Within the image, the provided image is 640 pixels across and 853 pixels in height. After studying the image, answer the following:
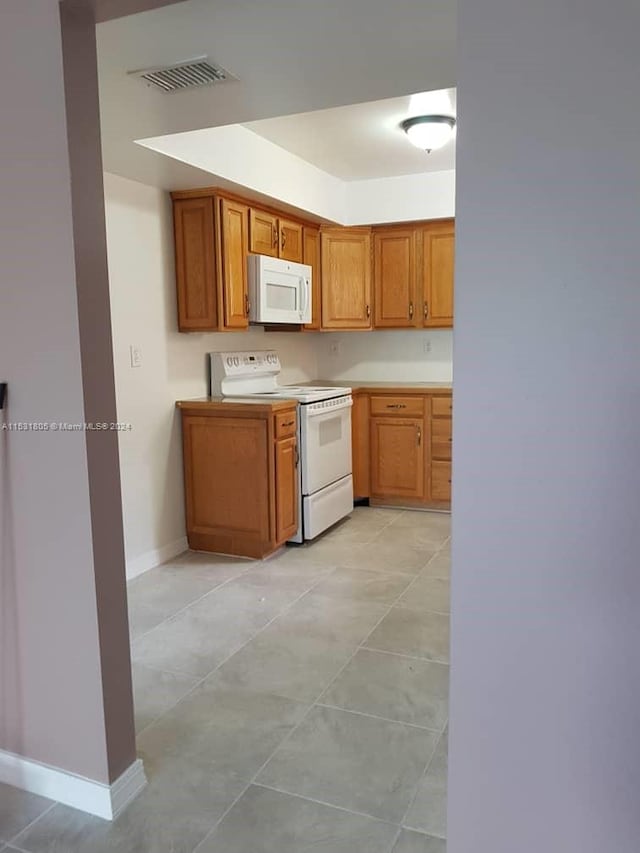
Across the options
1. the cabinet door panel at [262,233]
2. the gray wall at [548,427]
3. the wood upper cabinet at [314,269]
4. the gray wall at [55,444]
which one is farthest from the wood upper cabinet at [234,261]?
the gray wall at [548,427]

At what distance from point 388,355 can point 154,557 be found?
267cm

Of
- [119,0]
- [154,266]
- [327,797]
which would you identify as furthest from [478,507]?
[154,266]

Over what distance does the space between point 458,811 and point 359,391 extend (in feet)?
12.3

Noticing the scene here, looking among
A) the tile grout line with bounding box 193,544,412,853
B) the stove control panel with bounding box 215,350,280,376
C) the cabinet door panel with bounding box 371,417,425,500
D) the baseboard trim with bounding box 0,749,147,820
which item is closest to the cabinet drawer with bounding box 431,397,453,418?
the cabinet door panel with bounding box 371,417,425,500

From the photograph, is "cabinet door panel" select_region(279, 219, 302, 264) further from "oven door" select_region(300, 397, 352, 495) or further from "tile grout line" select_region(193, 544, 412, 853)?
"tile grout line" select_region(193, 544, 412, 853)

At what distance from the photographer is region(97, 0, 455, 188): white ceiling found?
1.78 m

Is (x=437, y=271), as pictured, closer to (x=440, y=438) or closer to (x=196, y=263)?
(x=440, y=438)

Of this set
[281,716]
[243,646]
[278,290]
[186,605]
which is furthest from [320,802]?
[278,290]

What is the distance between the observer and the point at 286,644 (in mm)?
2742

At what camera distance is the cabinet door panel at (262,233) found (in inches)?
155

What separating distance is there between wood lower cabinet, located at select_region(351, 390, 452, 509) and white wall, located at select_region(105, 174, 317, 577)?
4.79ft

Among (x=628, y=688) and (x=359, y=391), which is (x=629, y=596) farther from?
(x=359, y=391)

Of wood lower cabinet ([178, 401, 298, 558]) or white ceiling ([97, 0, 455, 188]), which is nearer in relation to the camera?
white ceiling ([97, 0, 455, 188])

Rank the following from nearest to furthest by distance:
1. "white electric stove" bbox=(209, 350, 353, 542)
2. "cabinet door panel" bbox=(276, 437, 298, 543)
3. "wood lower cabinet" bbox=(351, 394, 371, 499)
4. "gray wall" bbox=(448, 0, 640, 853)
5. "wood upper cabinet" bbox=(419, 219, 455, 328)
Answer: "gray wall" bbox=(448, 0, 640, 853)
"cabinet door panel" bbox=(276, 437, 298, 543)
"white electric stove" bbox=(209, 350, 353, 542)
"wood upper cabinet" bbox=(419, 219, 455, 328)
"wood lower cabinet" bbox=(351, 394, 371, 499)
